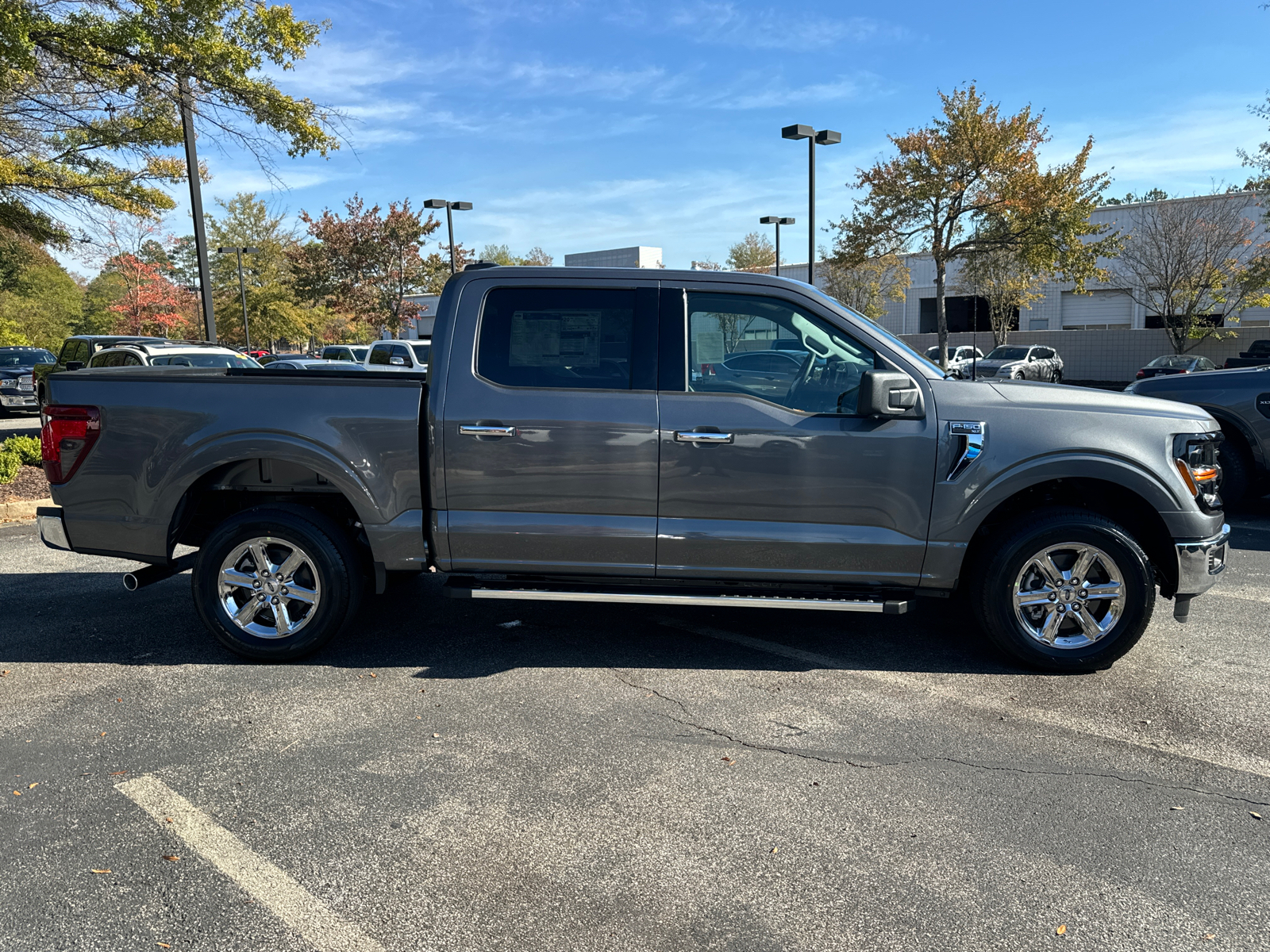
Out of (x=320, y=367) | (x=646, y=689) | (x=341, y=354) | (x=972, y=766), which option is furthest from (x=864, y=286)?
(x=972, y=766)

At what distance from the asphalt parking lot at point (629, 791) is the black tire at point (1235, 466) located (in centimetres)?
379

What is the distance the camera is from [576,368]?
4723 mm

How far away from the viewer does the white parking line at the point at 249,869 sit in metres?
2.66

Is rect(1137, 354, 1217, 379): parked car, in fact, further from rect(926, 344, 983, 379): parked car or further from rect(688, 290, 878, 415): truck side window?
rect(688, 290, 878, 415): truck side window

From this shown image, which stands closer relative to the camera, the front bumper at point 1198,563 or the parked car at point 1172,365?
the front bumper at point 1198,563

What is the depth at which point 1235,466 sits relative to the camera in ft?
28.7

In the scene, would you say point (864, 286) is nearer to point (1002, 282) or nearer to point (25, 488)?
point (1002, 282)

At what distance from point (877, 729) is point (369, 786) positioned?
2184 mm

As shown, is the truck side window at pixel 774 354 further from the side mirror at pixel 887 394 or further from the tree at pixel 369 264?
the tree at pixel 369 264

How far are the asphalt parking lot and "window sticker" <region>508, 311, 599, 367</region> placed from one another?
5.33 ft

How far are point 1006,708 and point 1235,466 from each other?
6002mm

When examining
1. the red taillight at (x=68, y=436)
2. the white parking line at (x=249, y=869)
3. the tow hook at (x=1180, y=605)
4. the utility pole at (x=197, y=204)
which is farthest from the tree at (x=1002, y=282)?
the white parking line at (x=249, y=869)

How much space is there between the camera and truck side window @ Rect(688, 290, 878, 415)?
4641 millimetres

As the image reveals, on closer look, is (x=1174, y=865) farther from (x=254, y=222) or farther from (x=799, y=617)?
(x=254, y=222)
